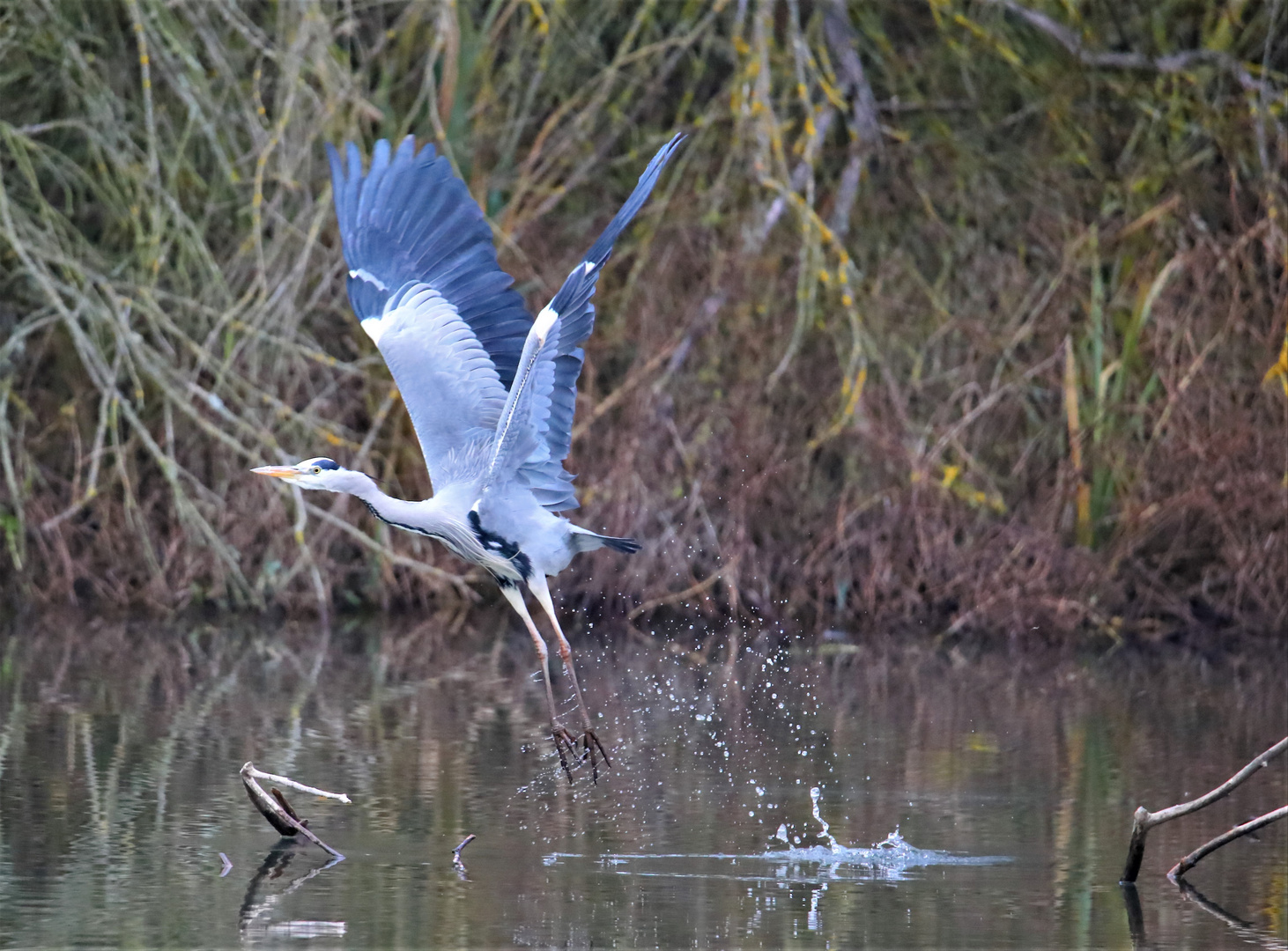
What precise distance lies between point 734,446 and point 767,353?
59 cm

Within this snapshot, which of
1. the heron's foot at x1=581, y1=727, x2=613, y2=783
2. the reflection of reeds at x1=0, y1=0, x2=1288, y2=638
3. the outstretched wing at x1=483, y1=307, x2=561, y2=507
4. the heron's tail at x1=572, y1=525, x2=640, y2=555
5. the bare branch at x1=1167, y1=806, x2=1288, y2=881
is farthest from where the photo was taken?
the reflection of reeds at x1=0, y1=0, x2=1288, y2=638

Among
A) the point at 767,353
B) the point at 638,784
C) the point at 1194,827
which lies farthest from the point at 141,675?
the point at 1194,827

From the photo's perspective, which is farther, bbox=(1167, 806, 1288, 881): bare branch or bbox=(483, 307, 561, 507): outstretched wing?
bbox=(483, 307, 561, 507): outstretched wing

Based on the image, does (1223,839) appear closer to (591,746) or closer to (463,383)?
(591,746)

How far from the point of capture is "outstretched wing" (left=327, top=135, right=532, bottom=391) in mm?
7676

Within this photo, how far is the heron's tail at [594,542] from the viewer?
7023mm

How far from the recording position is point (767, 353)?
479 inches

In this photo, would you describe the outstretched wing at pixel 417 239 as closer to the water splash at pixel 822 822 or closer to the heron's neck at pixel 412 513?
the heron's neck at pixel 412 513

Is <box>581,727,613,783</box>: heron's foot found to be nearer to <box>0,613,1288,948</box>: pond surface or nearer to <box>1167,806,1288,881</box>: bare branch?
<box>0,613,1288,948</box>: pond surface

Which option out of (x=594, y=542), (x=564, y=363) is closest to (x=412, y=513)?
(x=594, y=542)

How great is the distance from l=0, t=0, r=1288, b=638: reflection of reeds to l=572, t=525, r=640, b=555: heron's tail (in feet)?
12.5

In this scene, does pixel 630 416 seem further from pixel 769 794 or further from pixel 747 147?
pixel 769 794

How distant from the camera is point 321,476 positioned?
743 cm

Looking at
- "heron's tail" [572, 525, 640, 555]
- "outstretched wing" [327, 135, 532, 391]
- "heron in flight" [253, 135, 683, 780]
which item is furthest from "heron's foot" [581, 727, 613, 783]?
"outstretched wing" [327, 135, 532, 391]
